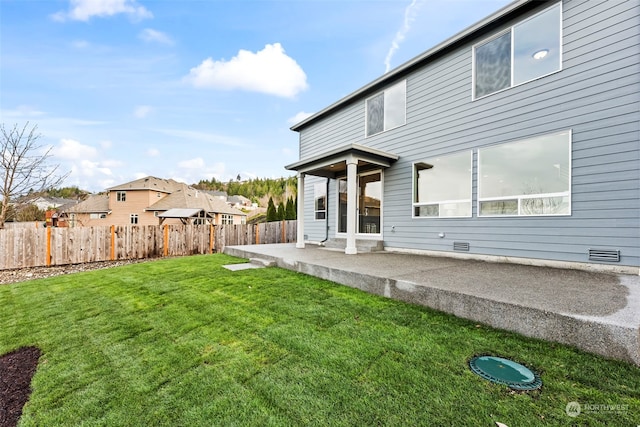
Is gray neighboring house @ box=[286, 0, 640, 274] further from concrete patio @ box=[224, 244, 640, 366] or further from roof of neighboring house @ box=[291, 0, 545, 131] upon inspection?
concrete patio @ box=[224, 244, 640, 366]

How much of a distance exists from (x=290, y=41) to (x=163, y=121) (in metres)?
13.9

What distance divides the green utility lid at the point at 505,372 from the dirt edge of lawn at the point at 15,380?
3214mm

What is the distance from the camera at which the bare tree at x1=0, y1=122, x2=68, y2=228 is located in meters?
9.27

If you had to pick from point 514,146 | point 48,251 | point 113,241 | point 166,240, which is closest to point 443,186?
point 514,146

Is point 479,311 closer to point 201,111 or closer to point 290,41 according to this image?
point 290,41

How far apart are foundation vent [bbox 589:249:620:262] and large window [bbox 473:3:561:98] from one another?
3.27 m

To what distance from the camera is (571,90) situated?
4.66 metres

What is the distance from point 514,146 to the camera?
5.30 metres

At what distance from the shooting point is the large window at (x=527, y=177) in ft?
15.5

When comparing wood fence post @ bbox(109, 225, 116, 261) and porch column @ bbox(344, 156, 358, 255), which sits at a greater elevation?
porch column @ bbox(344, 156, 358, 255)

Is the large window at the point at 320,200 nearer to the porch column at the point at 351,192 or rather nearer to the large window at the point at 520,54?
the porch column at the point at 351,192

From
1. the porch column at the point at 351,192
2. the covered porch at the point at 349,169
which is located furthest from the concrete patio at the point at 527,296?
the covered porch at the point at 349,169

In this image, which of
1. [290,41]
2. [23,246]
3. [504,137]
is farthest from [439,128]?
[23,246]

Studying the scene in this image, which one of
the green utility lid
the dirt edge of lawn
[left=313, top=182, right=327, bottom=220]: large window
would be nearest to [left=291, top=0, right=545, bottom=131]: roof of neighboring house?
[left=313, top=182, right=327, bottom=220]: large window
